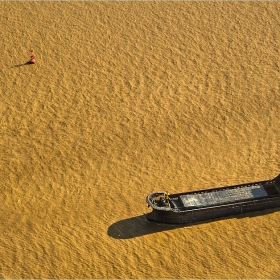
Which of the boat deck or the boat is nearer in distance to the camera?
the boat

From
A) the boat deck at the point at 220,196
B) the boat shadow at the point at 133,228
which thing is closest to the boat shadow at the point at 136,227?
the boat shadow at the point at 133,228

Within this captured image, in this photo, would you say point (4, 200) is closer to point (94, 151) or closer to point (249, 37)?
point (94, 151)

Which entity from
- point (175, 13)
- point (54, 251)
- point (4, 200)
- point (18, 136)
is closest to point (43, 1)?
point (175, 13)

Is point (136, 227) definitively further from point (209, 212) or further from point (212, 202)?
point (212, 202)

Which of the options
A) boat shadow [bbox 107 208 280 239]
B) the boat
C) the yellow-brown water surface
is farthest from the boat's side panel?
the yellow-brown water surface

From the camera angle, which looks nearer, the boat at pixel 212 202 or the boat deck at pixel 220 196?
the boat at pixel 212 202

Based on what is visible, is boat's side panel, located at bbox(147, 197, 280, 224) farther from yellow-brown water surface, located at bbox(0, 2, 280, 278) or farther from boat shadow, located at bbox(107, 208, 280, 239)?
yellow-brown water surface, located at bbox(0, 2, 280, 278)

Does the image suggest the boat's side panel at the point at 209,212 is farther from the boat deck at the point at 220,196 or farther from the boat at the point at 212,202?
the boat deck at the point at 220,196
